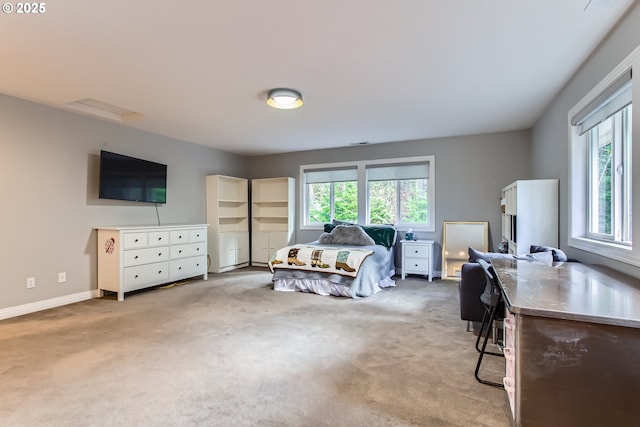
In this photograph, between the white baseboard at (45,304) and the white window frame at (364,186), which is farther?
the white window frame at (364,186)

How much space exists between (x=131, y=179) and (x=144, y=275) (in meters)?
1.39

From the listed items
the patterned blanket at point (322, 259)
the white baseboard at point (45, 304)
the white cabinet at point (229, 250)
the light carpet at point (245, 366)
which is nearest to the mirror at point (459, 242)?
the light carpet at point (245, 366)

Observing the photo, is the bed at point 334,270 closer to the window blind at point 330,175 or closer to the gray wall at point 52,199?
the window blind at point 330,175

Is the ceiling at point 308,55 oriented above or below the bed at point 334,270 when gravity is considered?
above

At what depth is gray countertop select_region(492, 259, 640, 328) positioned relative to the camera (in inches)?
48.5

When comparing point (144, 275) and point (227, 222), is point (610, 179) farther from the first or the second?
point (227, 222)

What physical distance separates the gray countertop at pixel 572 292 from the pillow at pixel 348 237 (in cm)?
305

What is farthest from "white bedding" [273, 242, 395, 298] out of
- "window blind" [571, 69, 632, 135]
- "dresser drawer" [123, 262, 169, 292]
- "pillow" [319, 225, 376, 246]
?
"window blind" [571, 69, 632, 135]

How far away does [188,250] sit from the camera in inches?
201

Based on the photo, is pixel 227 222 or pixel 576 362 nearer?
pixel 576 362

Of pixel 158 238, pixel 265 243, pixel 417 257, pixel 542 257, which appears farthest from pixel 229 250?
pixel 542 257

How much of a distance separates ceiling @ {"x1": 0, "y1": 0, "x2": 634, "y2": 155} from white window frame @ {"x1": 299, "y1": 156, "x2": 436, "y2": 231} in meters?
1.44

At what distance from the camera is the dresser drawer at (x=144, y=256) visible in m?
4.16

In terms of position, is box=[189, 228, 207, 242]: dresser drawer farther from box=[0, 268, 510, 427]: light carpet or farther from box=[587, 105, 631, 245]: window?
box=[587, 105, 631, 245]: window
